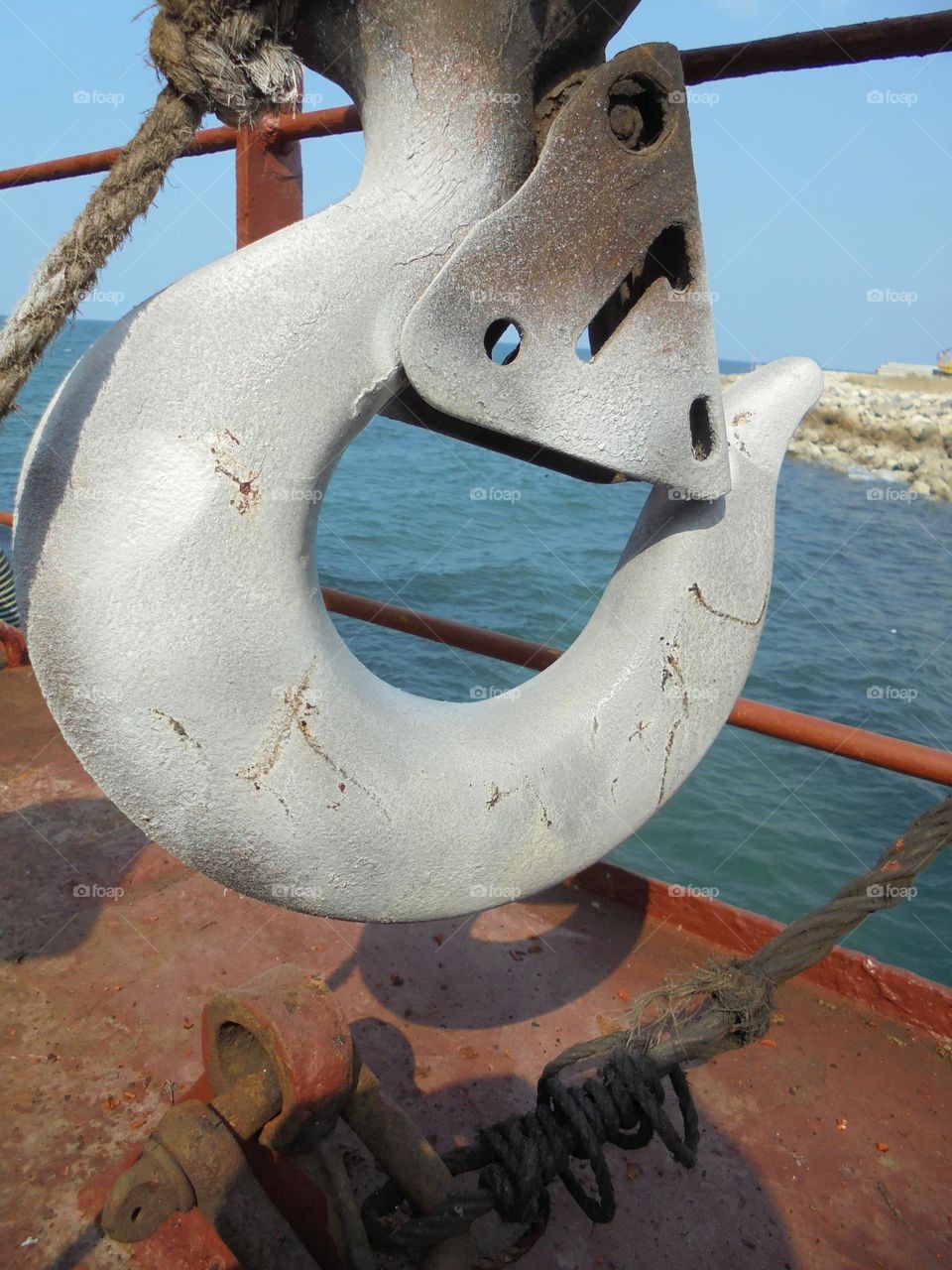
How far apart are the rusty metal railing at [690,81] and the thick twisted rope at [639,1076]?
58 cm

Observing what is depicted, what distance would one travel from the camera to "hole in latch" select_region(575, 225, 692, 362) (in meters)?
1.13

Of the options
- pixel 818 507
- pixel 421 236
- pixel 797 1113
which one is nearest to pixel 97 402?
pixel 421 236

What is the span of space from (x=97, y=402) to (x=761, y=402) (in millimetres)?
869

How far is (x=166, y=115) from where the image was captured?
0.93 metres

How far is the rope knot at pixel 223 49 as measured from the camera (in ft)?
3.01

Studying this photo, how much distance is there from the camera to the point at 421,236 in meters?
1.03
